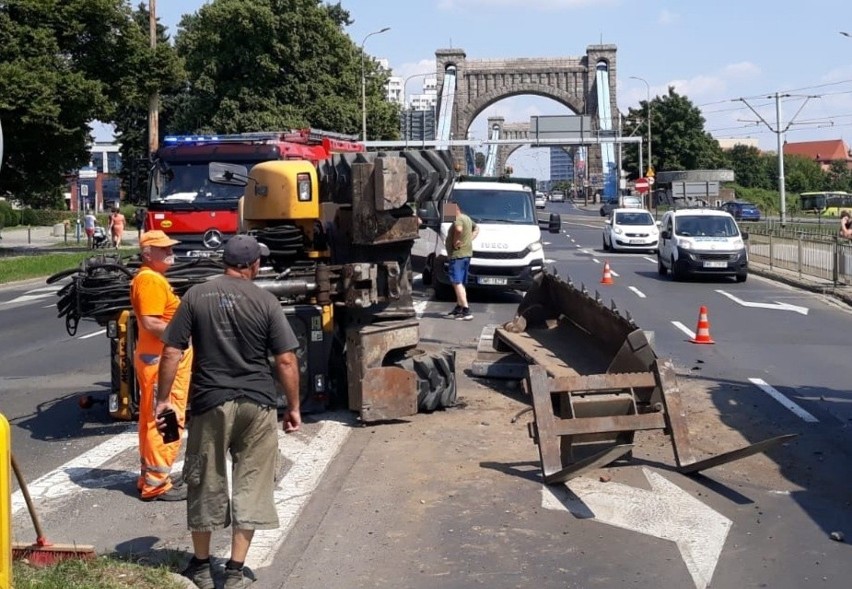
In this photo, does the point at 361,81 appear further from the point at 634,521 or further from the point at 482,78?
the point at 482,78

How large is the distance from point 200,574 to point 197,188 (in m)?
13.3

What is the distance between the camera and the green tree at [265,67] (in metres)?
52.3

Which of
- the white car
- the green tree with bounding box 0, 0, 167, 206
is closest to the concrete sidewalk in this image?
the green tree with bounding box 0, 0, 167, 206

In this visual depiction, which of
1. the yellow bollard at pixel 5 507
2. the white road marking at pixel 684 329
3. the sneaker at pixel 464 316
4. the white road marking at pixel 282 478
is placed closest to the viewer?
the yellow bollard at pixel 5 507

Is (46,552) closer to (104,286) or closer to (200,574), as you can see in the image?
(200,574)

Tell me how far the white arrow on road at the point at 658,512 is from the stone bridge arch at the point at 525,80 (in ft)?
390

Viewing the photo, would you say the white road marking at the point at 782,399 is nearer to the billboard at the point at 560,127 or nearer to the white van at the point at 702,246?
the white van at the point at 702,246

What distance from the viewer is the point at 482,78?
127188 millimetres

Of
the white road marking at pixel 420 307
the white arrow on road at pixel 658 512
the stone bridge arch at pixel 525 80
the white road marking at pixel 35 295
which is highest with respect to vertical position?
the stone bridge arch at pixel 525 80

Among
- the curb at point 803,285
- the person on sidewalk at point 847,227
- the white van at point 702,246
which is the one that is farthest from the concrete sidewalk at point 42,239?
the person on sidewalk at point 847,227

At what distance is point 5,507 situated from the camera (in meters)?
4.39

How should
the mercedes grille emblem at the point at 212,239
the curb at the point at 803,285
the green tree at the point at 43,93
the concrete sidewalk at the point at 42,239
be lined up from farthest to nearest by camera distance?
1. the concrete sidewalk at the point at 42,239
2. the green tree at the point at 43,93
3. the curb at the point at 803,285
4. the mercedes grille emblem at the point at 212,239

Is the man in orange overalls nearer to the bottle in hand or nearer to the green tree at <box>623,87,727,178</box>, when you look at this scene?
the bottle in hand

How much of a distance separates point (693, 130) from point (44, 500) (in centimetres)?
9300
